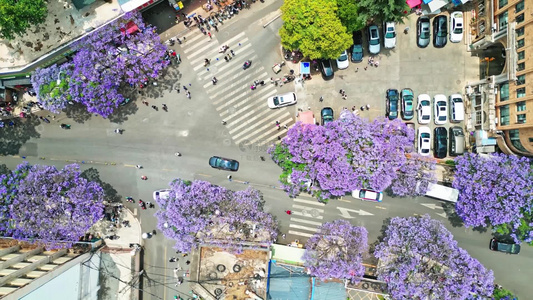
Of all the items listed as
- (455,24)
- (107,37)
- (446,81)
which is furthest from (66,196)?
(455,24)

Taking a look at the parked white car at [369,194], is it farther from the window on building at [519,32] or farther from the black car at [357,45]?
the window on building at [519,32]

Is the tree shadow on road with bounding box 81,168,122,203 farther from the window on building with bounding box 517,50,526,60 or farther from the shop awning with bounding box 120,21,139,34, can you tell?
the window on building with bounding box 517,50,526,60

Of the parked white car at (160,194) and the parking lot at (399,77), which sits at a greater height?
the parking lot at (399,77)

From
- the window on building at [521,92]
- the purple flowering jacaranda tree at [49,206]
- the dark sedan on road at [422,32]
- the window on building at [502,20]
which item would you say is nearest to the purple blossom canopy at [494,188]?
the window on building at [521,92]

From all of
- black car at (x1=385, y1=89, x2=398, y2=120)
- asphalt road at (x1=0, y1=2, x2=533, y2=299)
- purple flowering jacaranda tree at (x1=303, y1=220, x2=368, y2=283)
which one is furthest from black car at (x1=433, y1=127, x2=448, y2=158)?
purple flowering jacaranda tree at (x1=303, y1=220, x2=368, y2=283)

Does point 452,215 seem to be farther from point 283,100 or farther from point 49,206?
point 49,206

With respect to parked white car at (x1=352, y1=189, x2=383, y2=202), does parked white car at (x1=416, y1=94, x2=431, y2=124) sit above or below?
above
